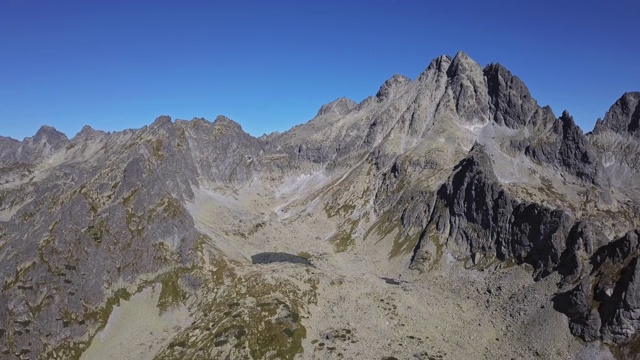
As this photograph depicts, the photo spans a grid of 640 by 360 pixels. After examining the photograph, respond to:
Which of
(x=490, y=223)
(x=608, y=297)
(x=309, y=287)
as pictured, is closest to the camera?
(x=608, y=297)

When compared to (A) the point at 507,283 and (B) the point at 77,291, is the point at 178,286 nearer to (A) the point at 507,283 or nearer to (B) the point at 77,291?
(B) the point at 77,291

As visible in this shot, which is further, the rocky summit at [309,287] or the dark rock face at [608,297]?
the rocky summit at [309,287]

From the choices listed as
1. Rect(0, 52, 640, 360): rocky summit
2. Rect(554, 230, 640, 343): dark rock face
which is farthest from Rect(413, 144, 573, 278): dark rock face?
Rect(554, 230, 640, 343): dark rock face

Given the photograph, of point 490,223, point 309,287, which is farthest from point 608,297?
point 309,287

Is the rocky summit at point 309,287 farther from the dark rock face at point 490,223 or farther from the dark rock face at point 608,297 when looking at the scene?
the dark rock face at point 490,223

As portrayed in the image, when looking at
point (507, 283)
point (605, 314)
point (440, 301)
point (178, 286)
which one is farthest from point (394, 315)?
point (178, 286)

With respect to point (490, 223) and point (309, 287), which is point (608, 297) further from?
point (309, 287)

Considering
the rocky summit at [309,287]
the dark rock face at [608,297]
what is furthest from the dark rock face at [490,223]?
the dark rock face at [608,297]

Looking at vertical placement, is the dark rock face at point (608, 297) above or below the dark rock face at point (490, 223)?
below

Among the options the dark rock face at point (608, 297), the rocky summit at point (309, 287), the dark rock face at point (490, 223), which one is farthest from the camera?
the dark rock face at point (490, 223)

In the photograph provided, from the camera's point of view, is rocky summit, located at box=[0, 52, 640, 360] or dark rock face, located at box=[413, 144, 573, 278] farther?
dark rock face, located at box=[413, 144, 573, 278]

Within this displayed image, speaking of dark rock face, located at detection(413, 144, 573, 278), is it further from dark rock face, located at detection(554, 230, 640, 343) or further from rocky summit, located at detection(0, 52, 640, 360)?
dark rock face, located at detection(554, 230, 640, 343)
